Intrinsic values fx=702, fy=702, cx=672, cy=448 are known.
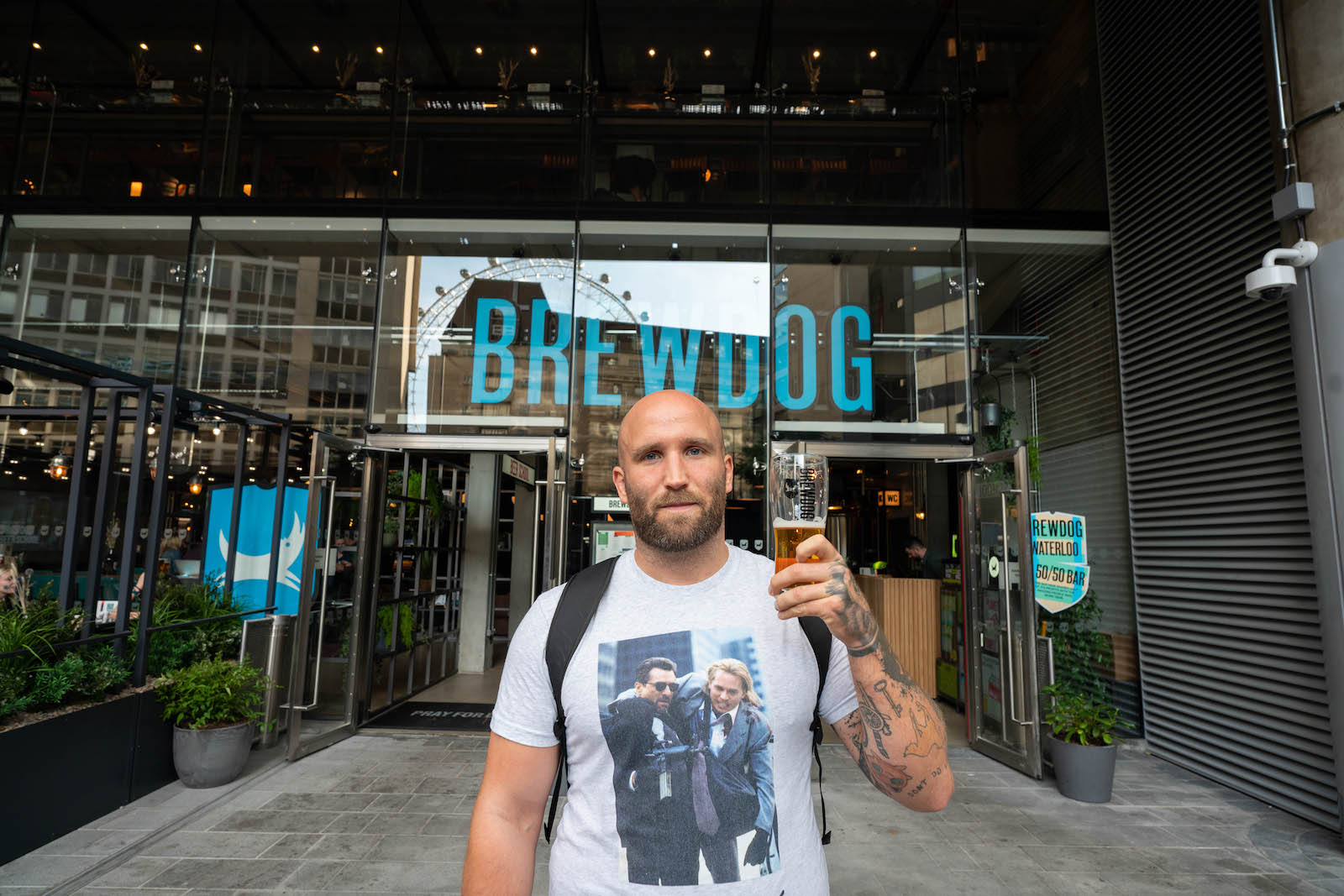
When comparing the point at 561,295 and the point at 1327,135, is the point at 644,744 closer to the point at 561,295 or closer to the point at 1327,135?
the point at 1327,135

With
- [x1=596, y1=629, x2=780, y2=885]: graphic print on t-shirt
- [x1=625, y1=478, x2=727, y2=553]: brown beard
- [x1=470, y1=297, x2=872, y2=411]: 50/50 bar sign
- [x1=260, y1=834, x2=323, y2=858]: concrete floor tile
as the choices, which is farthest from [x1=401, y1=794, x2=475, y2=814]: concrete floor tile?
[x1=625, y1=478, x2=727, y2=553]: brown beard

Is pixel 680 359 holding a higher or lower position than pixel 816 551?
higher

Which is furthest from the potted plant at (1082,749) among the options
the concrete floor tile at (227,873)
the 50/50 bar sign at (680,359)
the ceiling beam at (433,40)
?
the ceiling beam at (433,40)

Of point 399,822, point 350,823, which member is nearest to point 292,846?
point 350,823

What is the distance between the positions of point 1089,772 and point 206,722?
17.4 ft

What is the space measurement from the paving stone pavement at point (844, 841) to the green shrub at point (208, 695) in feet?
1.31

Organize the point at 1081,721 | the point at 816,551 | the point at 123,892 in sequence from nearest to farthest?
the point at 816,551, the point at 123,892, the point at 1081,721

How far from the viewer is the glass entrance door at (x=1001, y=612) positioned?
484cm

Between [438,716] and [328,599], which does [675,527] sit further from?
[328,599]

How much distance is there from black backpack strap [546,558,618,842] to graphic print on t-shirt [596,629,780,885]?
68 mm

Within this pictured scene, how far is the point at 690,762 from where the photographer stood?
1119 millimetres

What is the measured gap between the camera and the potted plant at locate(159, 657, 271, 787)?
4133 mm

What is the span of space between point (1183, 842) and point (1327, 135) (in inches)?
149

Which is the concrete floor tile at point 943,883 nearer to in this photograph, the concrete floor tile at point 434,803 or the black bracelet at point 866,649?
the concrete floor tile at point 434,803
